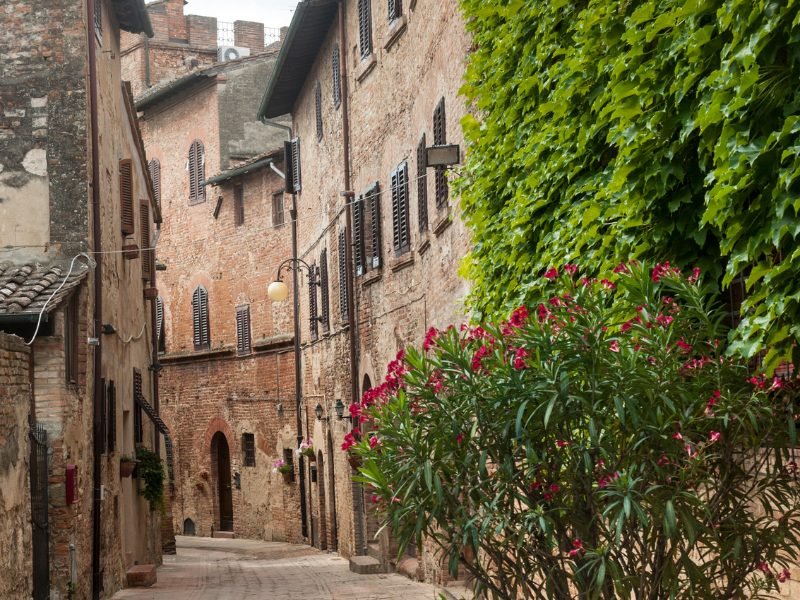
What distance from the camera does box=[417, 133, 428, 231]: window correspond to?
15633mm

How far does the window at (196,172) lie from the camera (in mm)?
34844

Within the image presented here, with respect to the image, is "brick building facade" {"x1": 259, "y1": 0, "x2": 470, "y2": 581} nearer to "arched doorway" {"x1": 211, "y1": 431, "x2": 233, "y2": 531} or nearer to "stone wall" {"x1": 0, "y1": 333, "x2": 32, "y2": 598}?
"stone wall" {"x1": 0, "y1": 333, "x2": 32, "y2": 598}

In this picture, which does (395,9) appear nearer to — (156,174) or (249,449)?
(249,449)

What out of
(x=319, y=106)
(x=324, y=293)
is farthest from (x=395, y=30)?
(x=324, y=293)

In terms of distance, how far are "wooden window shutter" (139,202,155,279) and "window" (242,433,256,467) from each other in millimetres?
8347

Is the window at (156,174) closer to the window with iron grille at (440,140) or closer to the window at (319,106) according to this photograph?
the window at (319,106)

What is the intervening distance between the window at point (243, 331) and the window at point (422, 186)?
16475mm

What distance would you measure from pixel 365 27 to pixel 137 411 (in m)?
7.86

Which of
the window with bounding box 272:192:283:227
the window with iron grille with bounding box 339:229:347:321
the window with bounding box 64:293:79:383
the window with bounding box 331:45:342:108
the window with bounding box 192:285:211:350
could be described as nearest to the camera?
the window with bounding box 64:293:79:383

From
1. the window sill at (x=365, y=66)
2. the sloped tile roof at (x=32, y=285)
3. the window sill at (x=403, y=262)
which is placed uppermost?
the window sill at (x=365, y=66)

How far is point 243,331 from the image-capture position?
106 feet

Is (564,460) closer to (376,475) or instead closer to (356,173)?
(376,475)

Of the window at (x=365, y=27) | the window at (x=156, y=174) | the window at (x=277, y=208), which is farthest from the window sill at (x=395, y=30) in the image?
the window at (x=156, y=174)

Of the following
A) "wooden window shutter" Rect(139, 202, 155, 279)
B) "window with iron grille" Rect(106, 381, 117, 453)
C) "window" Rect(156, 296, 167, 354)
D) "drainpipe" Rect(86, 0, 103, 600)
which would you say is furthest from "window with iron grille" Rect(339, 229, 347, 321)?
"window" Rect(156, 296, 167, 354)
